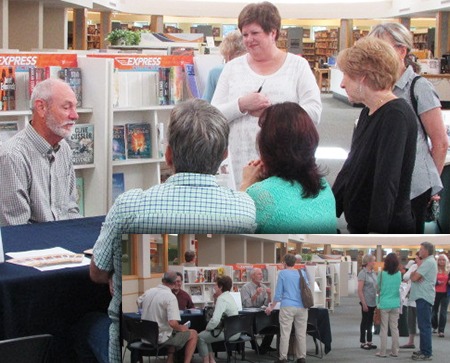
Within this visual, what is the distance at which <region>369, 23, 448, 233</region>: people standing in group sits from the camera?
13.5ft

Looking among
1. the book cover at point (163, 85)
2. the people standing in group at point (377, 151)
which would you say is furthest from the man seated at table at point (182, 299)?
the book cover at point (163, 85)

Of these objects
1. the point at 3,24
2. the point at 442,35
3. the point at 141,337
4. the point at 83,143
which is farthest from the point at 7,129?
the point at 442,35

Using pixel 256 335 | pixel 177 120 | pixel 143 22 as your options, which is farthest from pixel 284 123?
pixel 143 22

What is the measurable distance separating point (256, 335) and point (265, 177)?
0.90m

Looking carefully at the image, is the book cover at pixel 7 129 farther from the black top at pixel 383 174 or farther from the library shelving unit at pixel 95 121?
the black top at pixel 383 174

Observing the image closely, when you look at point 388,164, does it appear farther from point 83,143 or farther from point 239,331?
point 83,143

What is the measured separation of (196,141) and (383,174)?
3.06ft

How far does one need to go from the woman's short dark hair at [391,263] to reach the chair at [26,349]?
1.05 meters

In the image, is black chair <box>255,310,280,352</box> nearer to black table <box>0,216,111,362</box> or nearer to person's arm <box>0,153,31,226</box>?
black table <box>0,216,111,362</box>

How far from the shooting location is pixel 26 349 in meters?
2.67

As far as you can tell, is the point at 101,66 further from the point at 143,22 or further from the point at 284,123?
the point at 143,22

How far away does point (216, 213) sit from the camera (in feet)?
8.89

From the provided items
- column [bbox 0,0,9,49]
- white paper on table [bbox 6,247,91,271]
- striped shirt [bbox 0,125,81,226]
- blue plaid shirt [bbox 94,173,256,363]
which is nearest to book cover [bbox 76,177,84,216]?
striped shirt [bbox 0,125,81,226]

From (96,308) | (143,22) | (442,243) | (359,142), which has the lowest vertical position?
(96,308)
